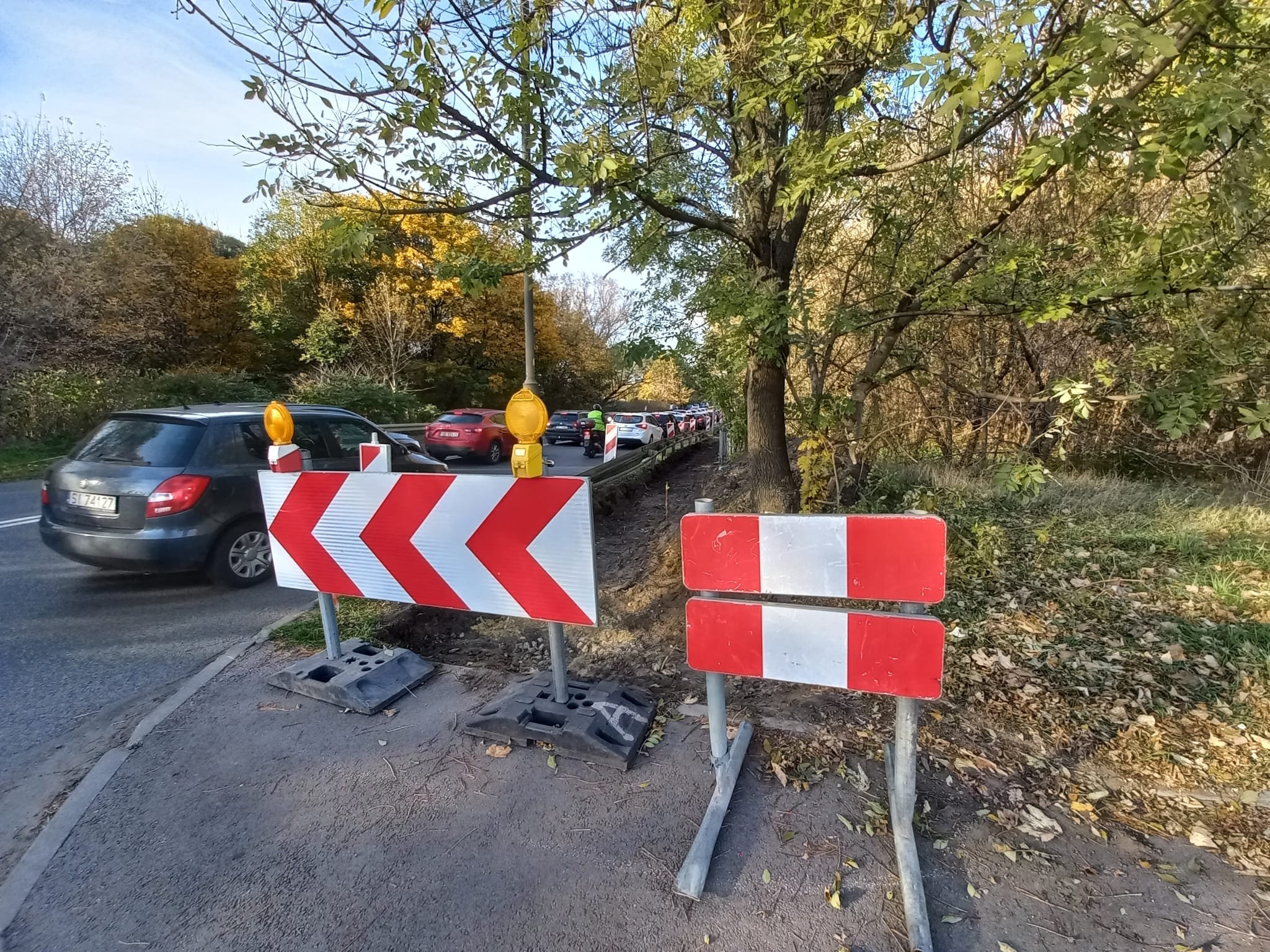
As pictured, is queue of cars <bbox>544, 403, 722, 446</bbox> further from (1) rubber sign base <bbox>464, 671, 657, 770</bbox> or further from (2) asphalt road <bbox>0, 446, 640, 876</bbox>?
(1) rubber sign base <bbox>464, 671, 657, 770</bbox>

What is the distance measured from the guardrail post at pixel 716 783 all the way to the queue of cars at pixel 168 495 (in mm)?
4651

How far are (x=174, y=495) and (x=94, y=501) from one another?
63 cm

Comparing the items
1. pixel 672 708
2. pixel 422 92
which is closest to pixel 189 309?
pixel 422 92

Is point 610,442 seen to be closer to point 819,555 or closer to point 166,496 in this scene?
point 166,496

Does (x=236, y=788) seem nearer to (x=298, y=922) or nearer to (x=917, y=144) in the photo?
(x=298, y=922)

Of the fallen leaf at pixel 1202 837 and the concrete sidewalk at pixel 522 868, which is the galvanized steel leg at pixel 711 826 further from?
the fallen leaf at pixel 1202 837

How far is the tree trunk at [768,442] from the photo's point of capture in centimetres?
566

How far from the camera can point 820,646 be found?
2.11 meters

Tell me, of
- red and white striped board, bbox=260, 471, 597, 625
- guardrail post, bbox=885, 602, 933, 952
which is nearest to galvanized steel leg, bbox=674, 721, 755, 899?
guardrail post, bbox=885, 602, 933, 952

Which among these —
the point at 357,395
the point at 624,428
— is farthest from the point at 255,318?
the point at 624,428

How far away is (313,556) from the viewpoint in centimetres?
343

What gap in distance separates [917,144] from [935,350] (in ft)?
8.29

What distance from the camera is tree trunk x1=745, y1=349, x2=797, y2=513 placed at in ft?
18.6

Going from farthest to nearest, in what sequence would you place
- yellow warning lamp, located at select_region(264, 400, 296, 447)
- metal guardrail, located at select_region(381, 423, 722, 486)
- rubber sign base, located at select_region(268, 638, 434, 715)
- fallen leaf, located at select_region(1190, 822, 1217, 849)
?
metal guardrail, located at select_region(381, 423, 722, 486), yellow warning lamp, located at select_region(264, 400, 296, 447), rubber sign base, located at select_region(268, 638, 434, 715), fallen leaf, located at select_region(1190, 822, 1217, 849)
